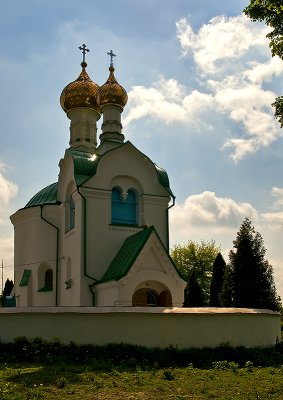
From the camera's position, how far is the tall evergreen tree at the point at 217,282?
28.6 meters

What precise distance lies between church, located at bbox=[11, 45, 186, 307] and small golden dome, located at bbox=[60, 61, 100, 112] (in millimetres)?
639

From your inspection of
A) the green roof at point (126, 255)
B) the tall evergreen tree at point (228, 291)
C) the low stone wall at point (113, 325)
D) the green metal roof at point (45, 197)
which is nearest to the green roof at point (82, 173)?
the green metal roof at point (45, 197)

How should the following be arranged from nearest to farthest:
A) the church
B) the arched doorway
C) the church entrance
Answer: the church
the arched doorway
the church entrance

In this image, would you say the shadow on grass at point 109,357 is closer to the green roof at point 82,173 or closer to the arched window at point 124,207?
the arched window at point 124,207

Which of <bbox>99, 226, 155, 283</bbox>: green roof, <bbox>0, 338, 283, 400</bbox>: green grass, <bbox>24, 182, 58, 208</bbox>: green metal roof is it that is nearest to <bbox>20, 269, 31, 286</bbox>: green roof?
<bbox>24, 182, 58, 208</bbox>: green metal roof

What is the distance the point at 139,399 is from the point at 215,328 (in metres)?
4.73

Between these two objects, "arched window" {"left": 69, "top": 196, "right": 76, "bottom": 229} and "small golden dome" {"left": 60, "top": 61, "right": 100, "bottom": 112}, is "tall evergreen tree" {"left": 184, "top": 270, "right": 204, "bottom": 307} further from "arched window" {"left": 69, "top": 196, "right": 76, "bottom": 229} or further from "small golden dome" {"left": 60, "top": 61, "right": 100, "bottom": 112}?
"arched window" {"left": 69, "top": 196, "right": 76, "bottom": 229}

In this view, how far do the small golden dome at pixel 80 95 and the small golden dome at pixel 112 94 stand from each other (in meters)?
0.84

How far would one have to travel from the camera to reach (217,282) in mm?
29484

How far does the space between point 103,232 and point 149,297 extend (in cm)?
264

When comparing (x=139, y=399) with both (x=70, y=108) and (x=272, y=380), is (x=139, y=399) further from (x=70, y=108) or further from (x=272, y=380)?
(x=70, y=108)

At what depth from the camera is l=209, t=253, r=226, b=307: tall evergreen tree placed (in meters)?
28.6

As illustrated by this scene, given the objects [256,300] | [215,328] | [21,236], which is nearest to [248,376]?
[215,328]

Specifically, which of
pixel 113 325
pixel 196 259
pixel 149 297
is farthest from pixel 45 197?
pixel 196 259
